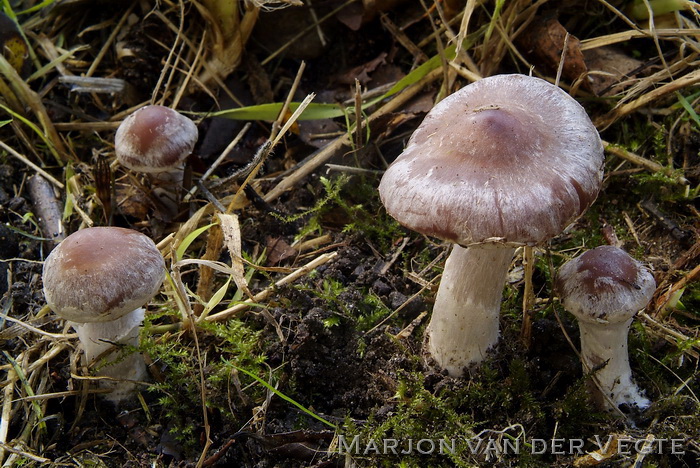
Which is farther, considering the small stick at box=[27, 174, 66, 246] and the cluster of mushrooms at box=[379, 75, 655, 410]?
the small stick at box=[27, 174, 66, 246]

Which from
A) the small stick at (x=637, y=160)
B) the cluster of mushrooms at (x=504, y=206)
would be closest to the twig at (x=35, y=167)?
the cluster of mushrooms at (x=504, y=206)

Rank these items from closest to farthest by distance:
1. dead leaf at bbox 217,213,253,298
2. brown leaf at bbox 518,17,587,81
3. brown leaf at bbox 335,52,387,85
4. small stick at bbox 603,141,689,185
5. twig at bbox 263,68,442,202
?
dead leaf at bbox 217,213,253,298 < small stick at bbox 603,141,689,185 < brown leaf at bbox 518,17,587,81 < twig at bbox 263,68,442,202 < brown leaf at bbox 335,52,387,85

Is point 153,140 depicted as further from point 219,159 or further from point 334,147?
point 334,147

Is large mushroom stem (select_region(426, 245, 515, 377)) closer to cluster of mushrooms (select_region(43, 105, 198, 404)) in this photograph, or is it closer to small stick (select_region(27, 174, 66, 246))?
cluster of mushrooms (select_region(43, 105, 198, 404))

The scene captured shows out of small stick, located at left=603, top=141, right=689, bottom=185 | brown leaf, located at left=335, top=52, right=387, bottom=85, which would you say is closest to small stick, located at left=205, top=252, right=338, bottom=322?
brown leaf, located at left=335, top=52, right=387, bottom=85

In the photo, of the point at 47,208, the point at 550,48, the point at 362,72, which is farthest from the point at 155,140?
the point at 550,48
